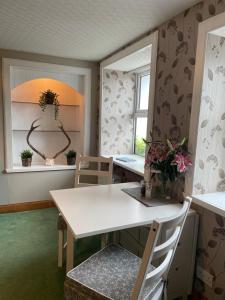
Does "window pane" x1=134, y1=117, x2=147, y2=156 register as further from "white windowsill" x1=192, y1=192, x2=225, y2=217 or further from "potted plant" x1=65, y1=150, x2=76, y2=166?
"white windowsill" x1=192, y1=192, x2=225, y2=217

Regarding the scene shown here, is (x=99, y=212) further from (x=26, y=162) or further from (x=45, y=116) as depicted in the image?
(x=45, y=116)

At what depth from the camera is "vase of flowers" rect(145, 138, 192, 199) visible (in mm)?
1615

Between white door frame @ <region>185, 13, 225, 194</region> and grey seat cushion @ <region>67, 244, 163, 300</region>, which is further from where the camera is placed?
white door frame @ <region>185, 13, 225, 194</region>

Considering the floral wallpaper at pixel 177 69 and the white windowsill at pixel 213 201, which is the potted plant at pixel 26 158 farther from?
the white windowsill at pixel 213 201

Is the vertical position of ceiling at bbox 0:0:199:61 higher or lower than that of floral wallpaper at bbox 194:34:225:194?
higher

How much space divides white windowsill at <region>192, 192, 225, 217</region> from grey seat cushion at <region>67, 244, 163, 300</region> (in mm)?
553

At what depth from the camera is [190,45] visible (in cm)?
169

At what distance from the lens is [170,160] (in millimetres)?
1703

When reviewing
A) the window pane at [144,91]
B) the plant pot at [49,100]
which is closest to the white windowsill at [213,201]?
the window pane at [144,91]

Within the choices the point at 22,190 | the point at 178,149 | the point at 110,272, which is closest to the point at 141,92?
the point at 178,149

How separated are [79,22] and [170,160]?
1.39 meters

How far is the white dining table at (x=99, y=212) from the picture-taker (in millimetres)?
1338

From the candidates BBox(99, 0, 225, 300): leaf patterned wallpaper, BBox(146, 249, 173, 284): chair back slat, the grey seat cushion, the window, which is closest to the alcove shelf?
the window

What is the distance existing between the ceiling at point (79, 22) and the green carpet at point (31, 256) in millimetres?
2119
